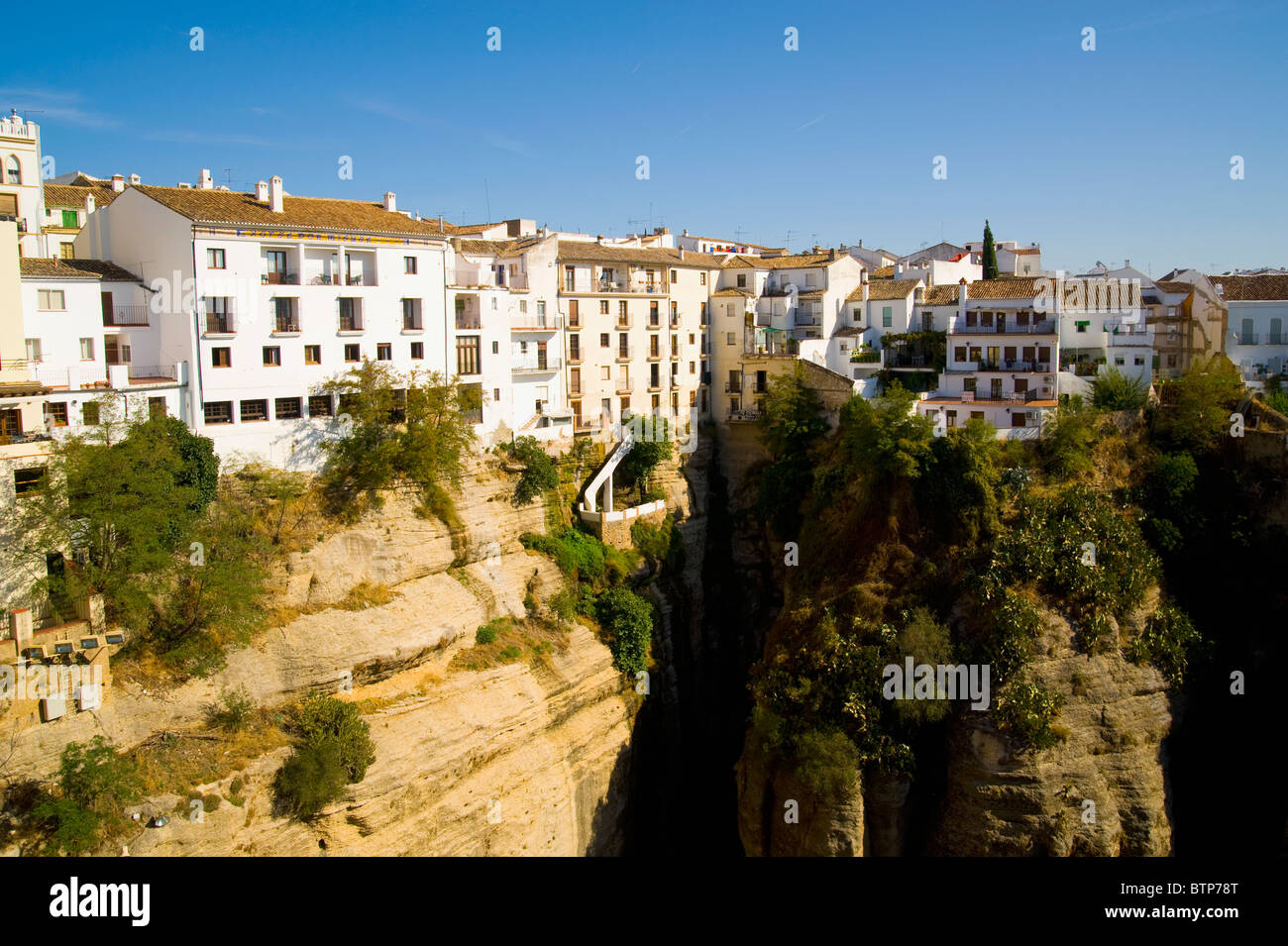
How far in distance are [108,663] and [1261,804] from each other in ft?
105

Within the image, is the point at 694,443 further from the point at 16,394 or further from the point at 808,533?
the point at 16,394

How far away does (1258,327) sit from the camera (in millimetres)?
43656

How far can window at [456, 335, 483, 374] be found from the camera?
122 ft

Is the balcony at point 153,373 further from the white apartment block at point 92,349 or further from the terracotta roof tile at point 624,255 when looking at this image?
the terracotta roof tile at point 624,255

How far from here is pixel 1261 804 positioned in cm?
2989

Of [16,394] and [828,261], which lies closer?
[16,394]

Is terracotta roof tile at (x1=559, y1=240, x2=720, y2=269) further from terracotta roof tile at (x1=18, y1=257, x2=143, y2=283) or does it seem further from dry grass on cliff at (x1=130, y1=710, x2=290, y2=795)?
dry grass on cliff at (x1=130, y1=710, x2=290, y2=795)

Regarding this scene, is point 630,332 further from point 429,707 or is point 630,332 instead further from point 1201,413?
point 1201,413

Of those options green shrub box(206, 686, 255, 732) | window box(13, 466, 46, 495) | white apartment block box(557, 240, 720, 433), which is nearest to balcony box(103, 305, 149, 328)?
window box(13, 466, 46, 495)

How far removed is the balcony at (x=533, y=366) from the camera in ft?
130

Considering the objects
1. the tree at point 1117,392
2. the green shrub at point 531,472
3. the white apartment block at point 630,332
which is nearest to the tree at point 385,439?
the green shrub at point 531,472

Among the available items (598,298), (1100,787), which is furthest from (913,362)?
(1100,787)

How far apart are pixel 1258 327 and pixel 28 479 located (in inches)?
1803

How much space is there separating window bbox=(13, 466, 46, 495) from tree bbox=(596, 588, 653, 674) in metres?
18.3
